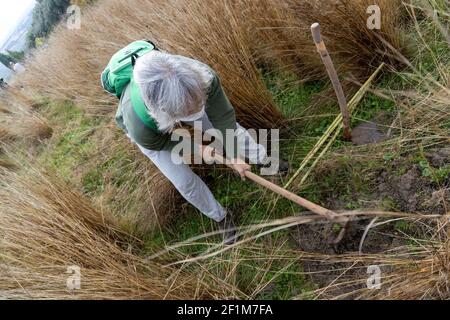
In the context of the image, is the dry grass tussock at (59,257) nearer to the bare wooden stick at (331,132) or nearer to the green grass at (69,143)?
the bare wooden stick at (331,132)

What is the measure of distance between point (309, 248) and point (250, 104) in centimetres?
94

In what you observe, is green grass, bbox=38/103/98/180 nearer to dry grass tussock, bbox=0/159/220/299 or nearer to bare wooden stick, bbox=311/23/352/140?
dry grass tussock, bbox=0/159/220/299

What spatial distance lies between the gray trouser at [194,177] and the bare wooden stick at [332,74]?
19.7 inches

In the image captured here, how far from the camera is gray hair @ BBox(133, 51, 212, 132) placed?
1.25m

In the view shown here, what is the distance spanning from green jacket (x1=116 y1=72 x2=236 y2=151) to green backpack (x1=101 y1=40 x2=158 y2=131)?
0.04 metres

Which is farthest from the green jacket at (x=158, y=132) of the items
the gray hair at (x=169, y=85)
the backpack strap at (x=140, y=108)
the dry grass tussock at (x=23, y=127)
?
the dry grass tussock at (x=23, y=127)

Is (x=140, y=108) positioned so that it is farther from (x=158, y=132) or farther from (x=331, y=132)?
(x=331, y=132)

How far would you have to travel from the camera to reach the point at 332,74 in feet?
6.00

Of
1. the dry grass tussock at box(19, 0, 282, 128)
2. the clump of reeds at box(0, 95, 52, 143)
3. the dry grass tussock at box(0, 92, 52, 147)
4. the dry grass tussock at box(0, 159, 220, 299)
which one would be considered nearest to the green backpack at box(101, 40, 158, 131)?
the dry grass tussock at box(19, 0, 282, 128)

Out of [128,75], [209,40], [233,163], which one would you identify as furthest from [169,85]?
[209,40]

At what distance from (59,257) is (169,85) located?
3.66ft

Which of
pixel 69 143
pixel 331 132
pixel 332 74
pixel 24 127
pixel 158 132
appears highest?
pixel 332 74

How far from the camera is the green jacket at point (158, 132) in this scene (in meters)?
1.60
